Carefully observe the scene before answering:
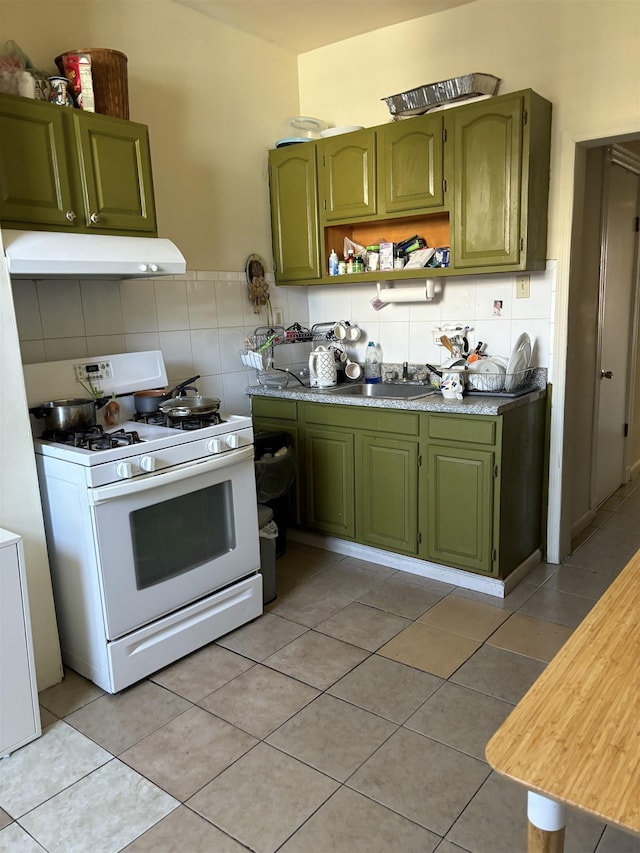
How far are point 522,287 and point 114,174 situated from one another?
6.38ft

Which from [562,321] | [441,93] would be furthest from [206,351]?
[562,321]

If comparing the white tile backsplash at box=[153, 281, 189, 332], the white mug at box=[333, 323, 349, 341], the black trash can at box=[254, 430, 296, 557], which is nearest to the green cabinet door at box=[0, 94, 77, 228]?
the white tile backsplash at box=[153, 281, 189, 332]

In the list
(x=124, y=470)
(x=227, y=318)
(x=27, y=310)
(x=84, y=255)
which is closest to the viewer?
(x=124, y=470)

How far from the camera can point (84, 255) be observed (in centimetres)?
224

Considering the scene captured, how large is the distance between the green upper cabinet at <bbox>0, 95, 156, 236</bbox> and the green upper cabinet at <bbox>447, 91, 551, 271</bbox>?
1.41 metres

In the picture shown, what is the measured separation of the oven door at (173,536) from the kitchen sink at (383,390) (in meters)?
1.00

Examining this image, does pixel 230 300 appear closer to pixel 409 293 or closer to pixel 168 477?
pixel 409 293

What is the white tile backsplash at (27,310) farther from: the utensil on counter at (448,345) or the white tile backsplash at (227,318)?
the utensil on counter at (448,345)

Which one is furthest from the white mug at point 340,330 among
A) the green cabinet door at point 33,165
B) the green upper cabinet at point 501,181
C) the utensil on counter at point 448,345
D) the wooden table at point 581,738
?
the wooden table at point 581,738

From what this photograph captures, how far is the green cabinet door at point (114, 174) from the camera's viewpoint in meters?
2.33

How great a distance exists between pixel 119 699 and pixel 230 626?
1.74 feet

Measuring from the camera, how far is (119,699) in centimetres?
221

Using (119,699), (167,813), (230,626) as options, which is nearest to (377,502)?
(230,626)

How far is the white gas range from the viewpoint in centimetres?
213
